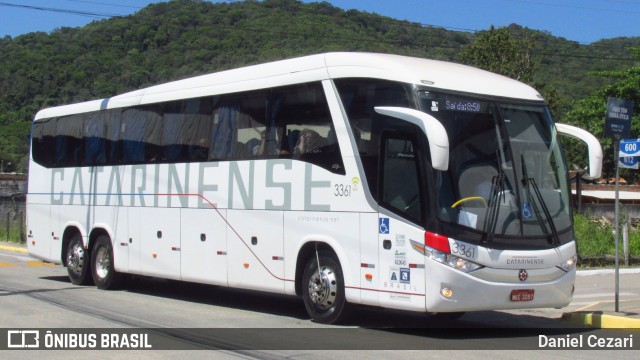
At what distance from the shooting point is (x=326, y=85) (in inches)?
453

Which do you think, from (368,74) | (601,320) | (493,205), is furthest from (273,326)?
(601,320)

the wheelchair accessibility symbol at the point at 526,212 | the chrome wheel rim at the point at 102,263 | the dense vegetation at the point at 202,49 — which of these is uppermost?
the dense vegetation at the point at 202,49

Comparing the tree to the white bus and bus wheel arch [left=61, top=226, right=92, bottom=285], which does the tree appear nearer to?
bus wheel arch [left=61, top=226, right=92, bottom=285]

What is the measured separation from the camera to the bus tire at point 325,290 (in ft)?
36.7

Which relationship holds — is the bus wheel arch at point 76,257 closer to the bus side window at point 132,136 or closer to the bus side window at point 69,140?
the bus side window at point 69,140

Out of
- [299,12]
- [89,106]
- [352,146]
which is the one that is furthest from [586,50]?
[352,146]

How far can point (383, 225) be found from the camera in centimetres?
1054

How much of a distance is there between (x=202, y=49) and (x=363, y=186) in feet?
141

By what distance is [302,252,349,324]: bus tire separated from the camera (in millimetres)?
11195

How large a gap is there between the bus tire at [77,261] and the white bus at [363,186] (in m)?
2.42

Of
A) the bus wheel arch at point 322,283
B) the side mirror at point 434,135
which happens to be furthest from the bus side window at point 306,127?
the side mirror at point 434,135

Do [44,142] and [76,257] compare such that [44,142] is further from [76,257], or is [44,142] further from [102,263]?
[102,263]

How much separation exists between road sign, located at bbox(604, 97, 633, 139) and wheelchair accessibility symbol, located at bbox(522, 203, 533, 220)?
255 centimetres

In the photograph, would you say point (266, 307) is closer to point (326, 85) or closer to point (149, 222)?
point (149, 222)
